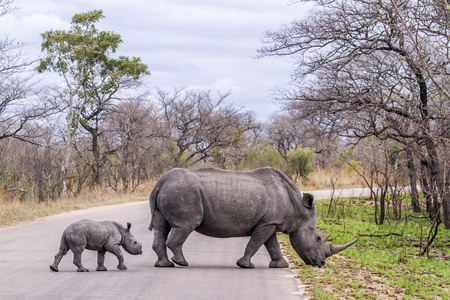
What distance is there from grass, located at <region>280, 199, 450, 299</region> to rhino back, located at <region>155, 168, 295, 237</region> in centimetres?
107

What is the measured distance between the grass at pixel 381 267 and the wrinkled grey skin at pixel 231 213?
0.63 m

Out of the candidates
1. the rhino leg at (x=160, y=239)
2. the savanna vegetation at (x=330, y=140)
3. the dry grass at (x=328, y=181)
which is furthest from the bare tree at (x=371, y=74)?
the dry grass at (x=328, y=181)

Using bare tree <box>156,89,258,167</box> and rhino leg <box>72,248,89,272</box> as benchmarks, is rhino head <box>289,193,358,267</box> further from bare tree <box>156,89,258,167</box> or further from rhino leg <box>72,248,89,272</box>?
bare tree <box>156,89,258,167</box>

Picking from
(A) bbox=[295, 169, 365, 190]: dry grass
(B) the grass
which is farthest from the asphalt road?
(A) bbox=[295, 169, 365, 190]: dry grass

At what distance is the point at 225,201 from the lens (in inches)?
362

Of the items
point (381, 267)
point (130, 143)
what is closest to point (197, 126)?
point (130, 143)

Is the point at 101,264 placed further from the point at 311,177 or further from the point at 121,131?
the point at 311,177

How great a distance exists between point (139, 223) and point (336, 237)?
532cm

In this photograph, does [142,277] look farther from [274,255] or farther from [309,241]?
[309,241]

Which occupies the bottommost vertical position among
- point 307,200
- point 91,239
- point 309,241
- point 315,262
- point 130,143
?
point 315,262

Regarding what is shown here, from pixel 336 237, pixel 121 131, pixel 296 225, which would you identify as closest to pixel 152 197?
pixel 296 225

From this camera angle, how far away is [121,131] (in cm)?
3312

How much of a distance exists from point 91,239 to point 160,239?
1.26m

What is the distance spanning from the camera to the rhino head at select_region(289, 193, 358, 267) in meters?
9.41
